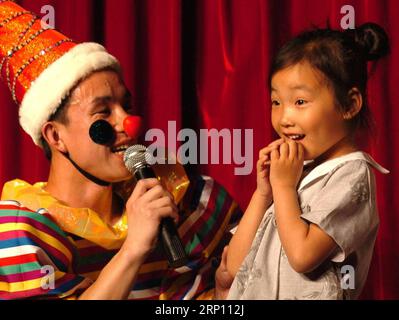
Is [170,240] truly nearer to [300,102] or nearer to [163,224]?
[163,224]

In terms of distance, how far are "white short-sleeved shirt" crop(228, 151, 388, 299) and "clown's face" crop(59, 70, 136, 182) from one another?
326 millimetres

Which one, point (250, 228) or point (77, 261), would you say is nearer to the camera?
point (250, 228)

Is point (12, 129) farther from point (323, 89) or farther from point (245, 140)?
point (323, 89)

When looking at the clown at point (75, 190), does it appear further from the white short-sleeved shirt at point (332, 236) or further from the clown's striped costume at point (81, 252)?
the white short-sleeved shirt at point (332, 236)

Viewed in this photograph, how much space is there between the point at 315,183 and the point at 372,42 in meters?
0.27

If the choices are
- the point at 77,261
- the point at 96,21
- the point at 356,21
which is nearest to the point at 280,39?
the point at 356,21

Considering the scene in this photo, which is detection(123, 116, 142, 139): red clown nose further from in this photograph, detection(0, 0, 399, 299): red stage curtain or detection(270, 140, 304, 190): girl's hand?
detection(0, 0, 399, 299): red stage curtain

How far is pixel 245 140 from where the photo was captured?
5.81 ft

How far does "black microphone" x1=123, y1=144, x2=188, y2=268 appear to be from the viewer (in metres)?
1.11

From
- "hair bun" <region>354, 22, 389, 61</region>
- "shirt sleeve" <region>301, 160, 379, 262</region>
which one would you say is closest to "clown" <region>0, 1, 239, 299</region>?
"shirt sleeve" <region>301, 160, 379, 262</region>

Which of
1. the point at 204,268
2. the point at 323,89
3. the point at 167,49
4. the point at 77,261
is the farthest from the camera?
the point at 167,49

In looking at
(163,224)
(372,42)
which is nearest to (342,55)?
Answer: (372,42)
